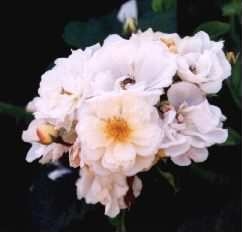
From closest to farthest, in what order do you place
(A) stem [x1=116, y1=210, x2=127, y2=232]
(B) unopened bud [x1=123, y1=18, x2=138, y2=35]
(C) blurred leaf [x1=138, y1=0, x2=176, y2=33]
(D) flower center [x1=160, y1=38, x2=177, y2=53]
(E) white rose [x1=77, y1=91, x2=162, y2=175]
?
(E) white rose [x1=77, y1=91, x2=162, y2=175] → (D) flower center [x1=160, y1=38, x2=177, y2=53] → (A) stem [x1=116, y1=210, x2=127, y2=232] → (B) unopened bud [x1=123, y1=18, x2=138, y2=35] → (C) blurred leaf [x1=138, y1=0, x2=176, y2=33]

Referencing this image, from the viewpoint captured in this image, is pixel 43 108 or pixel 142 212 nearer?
pixel 43 108

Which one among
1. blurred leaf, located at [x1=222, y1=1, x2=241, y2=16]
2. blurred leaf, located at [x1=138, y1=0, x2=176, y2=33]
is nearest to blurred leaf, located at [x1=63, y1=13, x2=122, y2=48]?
blurred leaf, located at [x1=138, y1=0, x2=176, y2=33]

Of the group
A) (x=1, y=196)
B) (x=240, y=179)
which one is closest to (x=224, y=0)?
(x=240, y=179)

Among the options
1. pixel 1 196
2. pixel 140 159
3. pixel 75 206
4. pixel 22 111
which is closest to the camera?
pixel 140 159

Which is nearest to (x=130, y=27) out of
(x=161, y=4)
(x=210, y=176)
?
(x=161, y=4)

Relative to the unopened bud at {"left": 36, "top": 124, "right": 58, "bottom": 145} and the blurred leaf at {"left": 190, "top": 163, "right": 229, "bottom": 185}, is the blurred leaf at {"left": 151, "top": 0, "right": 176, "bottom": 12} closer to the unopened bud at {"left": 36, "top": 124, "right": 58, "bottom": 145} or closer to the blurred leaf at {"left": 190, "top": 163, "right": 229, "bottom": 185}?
the blurred leaf at {"left": 190, "top": 163, "right": 229, "bottom": 185}

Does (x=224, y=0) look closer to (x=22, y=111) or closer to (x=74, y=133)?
(x=22, y=111)
